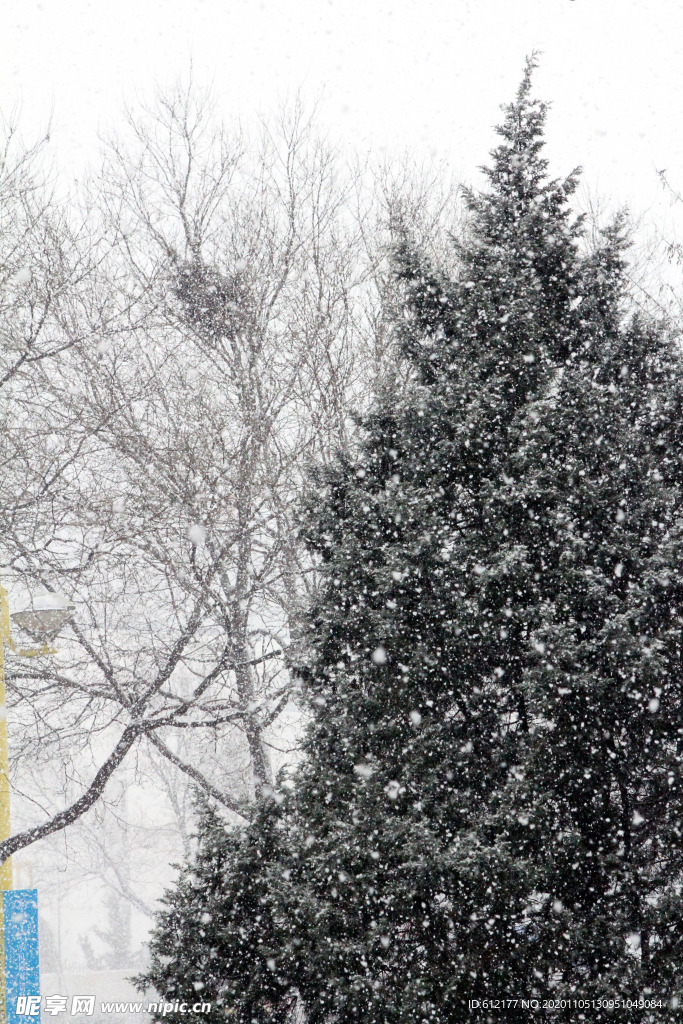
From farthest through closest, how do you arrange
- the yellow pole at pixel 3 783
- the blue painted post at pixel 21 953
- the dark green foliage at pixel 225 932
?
the yellow pole at pixel 3 783
the blue painted post at pixel 21 953
the dark green foliage at pixel 225 932

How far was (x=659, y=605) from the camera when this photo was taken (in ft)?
14.8

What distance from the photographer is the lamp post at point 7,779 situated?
5.80 m

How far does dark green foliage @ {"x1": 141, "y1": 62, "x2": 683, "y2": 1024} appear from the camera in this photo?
4043 millimetres

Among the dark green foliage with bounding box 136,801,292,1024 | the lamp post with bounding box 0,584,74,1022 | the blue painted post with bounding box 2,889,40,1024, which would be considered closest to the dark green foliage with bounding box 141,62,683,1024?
the dark green foliage with bounding box 136,801,292,1024

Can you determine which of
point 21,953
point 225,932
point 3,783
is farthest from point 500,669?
point 21,953

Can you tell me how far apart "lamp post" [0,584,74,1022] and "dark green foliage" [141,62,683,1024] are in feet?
6.42

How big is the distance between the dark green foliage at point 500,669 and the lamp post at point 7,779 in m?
1.96

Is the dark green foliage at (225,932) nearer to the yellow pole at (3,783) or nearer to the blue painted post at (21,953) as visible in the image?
the blue painted post at (21,953)

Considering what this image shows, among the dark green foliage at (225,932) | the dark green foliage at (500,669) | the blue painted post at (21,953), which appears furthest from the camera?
the blue painted post at (21,953)

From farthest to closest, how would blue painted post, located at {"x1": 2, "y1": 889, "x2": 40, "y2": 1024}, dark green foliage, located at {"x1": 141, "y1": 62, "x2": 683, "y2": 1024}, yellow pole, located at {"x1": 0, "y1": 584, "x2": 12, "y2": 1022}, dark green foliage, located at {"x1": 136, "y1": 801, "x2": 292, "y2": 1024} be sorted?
yellow pole, located at {"x1": 0, "y1": 584, "x2": 12, "y2": 1022} < blue painted post, located at {"x1": 2, "y1": 889, "x2": 40, "y2": 1024} < dark green foliage, located at {"x1": 136, "y1": 801, "x2": 292, "y2": 1024} < dark green foliage, located at {"x1": 141, "y1": 62, "x2": 683, "y2": 1024}

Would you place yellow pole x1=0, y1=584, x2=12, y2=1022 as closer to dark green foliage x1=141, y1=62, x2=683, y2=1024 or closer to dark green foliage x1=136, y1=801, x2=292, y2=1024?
dark green foliage x1=136, y1=801, x2=292, y2=1024

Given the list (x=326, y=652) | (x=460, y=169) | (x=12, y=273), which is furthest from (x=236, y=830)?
(x=460, y=169)

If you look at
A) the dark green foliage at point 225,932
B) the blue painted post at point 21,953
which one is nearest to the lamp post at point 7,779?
the blue painted post at point 21,953

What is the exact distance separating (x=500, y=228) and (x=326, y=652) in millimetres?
3338
